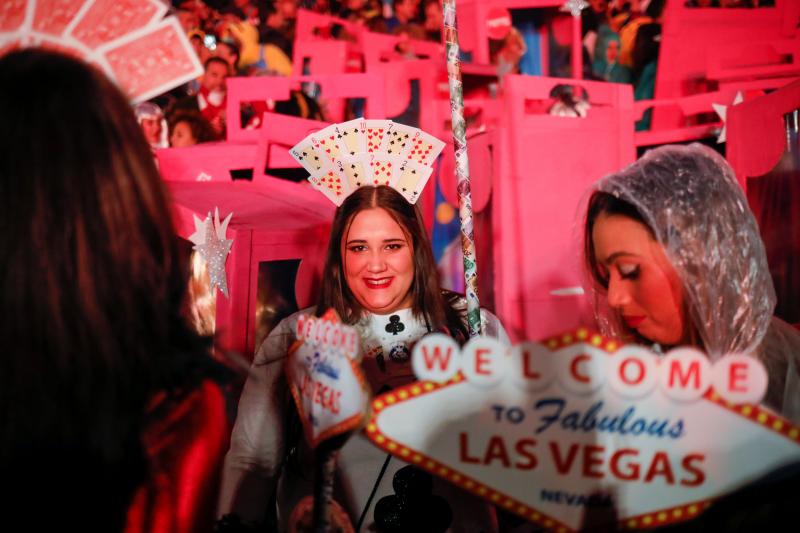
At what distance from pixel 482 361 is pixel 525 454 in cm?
21

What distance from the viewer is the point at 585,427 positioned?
1.37m

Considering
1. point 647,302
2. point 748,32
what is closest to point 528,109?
point 748,32

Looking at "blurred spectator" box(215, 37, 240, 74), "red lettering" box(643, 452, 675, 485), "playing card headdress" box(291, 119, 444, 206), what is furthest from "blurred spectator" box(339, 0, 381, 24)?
"red lettering" box(643, 452, 675, 485)

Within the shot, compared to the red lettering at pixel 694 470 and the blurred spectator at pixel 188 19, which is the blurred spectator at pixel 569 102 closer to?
the red lettering at pixel 694 470

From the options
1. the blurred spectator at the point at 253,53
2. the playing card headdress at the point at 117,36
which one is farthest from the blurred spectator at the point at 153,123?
the blurred spectator at the point at 253,53

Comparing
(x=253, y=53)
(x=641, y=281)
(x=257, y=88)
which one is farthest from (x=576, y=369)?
(x=253, y=53)

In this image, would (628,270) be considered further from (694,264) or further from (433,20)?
(433,20)

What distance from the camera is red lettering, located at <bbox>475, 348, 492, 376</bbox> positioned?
1.37 metres

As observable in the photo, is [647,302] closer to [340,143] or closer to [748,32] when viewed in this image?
[340,143]

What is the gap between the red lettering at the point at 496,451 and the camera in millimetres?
1395

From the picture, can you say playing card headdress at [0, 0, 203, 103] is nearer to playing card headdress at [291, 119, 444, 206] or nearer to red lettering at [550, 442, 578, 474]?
playing card headdress at [291, 119, 444, 206]

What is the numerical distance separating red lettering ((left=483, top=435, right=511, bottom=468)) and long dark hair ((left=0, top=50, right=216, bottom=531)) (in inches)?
26.4

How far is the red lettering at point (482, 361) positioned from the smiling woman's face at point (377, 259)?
30.9 inches

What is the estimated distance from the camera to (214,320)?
→ 2875mm
